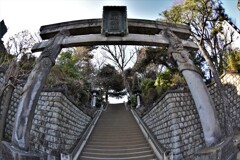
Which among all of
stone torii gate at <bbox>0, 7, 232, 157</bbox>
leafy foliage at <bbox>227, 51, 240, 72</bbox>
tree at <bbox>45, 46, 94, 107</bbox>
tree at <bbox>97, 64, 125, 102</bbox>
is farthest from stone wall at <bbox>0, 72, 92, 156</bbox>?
tree at <bbox>97, 64, 125, 102</bbox>

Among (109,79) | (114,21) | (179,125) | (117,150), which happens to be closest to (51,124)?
(117,150)

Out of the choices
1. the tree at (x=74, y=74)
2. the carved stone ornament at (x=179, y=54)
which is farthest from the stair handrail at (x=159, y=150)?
the tree at (x=74, y=74)

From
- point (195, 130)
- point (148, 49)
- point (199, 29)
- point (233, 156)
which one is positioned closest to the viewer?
point (233, 156)

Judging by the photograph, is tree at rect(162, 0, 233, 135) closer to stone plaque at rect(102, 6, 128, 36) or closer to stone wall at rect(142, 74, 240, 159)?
stone wall at rect(142, 74, 240, 159)

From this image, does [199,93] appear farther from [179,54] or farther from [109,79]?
[109,79]

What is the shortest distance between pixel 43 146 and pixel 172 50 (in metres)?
6.06

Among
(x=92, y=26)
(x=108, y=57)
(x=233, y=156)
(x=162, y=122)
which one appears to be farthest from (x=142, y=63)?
(x=233, y=156)

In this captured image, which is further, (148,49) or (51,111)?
(148,49)

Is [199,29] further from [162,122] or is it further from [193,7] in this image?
[162,122]

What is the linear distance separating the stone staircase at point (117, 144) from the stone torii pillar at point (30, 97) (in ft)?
15.0

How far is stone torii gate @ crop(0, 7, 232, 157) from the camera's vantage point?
4492 millimetres

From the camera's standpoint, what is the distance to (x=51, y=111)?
8.23 metres

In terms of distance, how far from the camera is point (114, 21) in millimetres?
5797

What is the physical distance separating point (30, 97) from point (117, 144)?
19.9 ft
